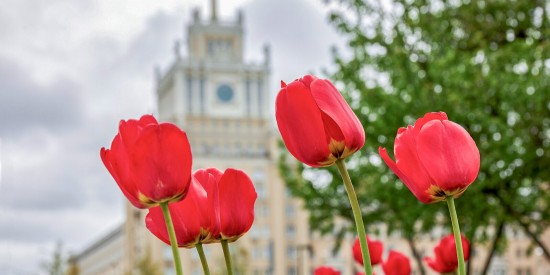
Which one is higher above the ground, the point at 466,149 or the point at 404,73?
the point at 466,149

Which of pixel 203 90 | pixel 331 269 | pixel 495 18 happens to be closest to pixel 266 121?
→ pixel 203 90

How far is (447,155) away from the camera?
160cm

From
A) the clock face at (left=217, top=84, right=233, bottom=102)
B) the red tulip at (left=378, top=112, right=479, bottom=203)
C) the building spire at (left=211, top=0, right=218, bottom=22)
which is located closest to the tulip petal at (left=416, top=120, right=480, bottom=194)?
the red tulip at (left=378, top=112, right=479, bottom=203)

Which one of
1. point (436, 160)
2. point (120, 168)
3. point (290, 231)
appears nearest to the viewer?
point (120, 168)

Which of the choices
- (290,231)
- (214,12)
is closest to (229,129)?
(290,231)

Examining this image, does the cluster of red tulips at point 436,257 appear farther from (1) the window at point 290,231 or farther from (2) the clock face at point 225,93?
(2) the clock face at point 225,93

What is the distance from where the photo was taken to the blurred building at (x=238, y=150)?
96.9m

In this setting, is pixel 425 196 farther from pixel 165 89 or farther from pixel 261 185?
pixel 165 89

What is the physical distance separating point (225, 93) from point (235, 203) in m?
108

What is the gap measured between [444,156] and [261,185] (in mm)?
99344

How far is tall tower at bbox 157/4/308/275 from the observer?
100 m

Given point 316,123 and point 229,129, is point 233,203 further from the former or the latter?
point 229,129

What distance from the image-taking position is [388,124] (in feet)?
58.6

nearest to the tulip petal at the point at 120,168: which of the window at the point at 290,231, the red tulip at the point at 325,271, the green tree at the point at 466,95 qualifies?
the red tulip at the point at 325,271
